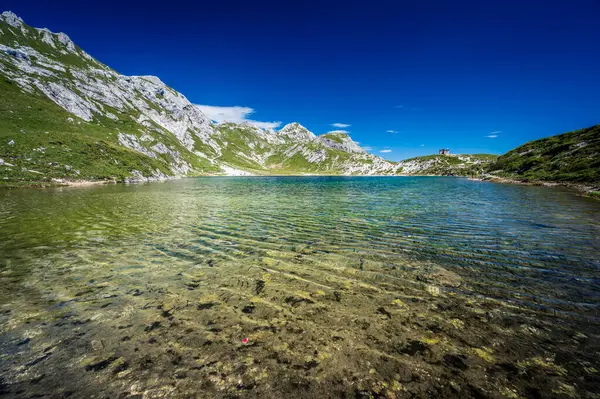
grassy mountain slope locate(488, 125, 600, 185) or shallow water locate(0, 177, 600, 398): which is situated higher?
grassy mountain slope locate(488, 125, 600, 185)

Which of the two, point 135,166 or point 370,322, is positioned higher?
point 135,166

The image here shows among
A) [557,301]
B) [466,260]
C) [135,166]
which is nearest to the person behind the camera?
[557,301]

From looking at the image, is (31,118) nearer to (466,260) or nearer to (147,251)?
(147,251)

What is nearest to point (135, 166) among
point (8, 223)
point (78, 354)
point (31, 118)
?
point (31, 118)

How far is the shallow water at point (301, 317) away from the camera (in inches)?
265

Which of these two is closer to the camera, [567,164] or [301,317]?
[301,317]

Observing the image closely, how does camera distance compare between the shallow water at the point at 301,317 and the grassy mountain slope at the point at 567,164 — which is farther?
the grassy mountain slope at the point at 567,164

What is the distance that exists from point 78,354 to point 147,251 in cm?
1116

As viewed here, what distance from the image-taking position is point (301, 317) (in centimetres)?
990

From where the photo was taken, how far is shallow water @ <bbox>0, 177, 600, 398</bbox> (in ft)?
22.1

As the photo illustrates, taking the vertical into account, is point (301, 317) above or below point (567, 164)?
below

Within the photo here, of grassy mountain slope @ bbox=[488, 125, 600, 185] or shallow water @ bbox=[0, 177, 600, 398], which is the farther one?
grassy mountain slope @ bbox=[488, 125, 600, 185]

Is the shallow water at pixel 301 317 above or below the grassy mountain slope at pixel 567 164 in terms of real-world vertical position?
below

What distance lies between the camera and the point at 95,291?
12.0 metres
